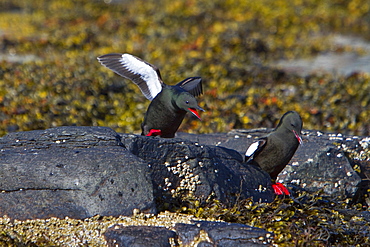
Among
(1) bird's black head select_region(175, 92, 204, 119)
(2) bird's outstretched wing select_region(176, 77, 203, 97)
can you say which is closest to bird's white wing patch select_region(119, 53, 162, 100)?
(2) bird's outstretched wing select_region(176, 77, 203, 97)

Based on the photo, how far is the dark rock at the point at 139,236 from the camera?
4.21 meters

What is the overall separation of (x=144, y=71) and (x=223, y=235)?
312cm

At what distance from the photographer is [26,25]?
57.5 ft

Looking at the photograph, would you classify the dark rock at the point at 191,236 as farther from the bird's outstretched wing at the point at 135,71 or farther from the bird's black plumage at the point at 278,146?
the bird's outstretched wing at the point at 135,71

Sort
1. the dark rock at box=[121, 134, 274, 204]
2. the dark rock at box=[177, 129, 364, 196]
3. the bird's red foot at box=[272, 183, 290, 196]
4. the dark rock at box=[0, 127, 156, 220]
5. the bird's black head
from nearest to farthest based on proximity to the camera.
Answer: the dark rock at box=[0, 127, 156, 220], the dark rock at box=[121, 134, 274, 204], the bird's red foot at box=[272, 183, 290, 196], the bird's black head, the dark rock at box=[177, 129, 364, 196]

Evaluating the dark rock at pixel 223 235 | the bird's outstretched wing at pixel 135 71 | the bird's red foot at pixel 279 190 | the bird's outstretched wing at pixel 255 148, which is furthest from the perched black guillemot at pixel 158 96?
the dark rock at pixel 223 235

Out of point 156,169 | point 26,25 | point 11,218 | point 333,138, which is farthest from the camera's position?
point 26,25

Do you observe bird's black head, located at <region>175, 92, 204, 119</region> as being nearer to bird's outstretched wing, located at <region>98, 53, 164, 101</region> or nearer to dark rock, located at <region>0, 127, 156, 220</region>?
dark rock, located at <region>0, 127, 156, 220</region>

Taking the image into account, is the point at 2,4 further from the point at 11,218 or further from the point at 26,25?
the point at 11,218

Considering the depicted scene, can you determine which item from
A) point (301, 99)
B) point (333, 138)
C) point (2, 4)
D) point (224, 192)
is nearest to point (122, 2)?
point (2, 4)

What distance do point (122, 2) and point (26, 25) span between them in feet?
15.5

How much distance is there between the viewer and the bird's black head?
5523mm

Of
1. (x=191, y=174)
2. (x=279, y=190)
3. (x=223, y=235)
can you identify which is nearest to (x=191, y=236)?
(x=223, y=235)

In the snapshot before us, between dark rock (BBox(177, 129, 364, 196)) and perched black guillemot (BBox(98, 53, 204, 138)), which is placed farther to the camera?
dark rock (BBox(177, 129, 364, 196))
